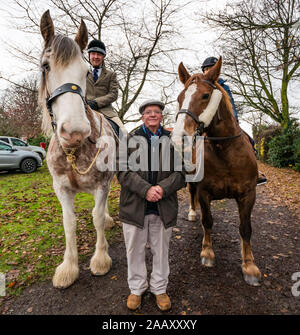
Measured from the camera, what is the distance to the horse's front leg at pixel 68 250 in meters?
2.62

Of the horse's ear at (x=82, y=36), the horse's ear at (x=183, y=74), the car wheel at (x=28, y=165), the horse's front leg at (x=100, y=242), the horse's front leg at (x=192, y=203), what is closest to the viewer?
the horse's ear at (x=82, y=36)

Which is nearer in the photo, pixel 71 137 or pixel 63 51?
pixel 71 137

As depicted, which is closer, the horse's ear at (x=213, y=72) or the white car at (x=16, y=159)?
the horse's ear at (x=213, y=72)

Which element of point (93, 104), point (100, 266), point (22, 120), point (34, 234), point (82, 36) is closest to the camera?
point (82, 36)

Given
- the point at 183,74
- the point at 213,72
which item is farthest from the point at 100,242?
the point at 213,72

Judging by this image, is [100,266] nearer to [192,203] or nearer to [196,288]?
[196,288]

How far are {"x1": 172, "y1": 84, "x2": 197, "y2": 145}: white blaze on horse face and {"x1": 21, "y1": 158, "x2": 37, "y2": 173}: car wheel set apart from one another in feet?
36.4

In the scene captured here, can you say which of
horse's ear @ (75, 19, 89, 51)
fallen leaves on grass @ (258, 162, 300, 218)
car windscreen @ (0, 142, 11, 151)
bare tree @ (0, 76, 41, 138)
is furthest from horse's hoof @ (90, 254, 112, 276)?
bare tree @ (0, 76, 41, 138)

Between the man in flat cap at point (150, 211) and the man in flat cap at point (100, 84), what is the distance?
5.29 ft

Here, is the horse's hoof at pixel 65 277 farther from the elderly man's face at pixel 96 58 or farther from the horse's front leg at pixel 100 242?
the elderly man's face at pixel 96 58

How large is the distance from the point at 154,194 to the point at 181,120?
790 mm

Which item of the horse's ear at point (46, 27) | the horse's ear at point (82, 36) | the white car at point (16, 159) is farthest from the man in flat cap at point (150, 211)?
the white car at point (16, 159)

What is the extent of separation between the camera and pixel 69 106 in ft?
6.12
